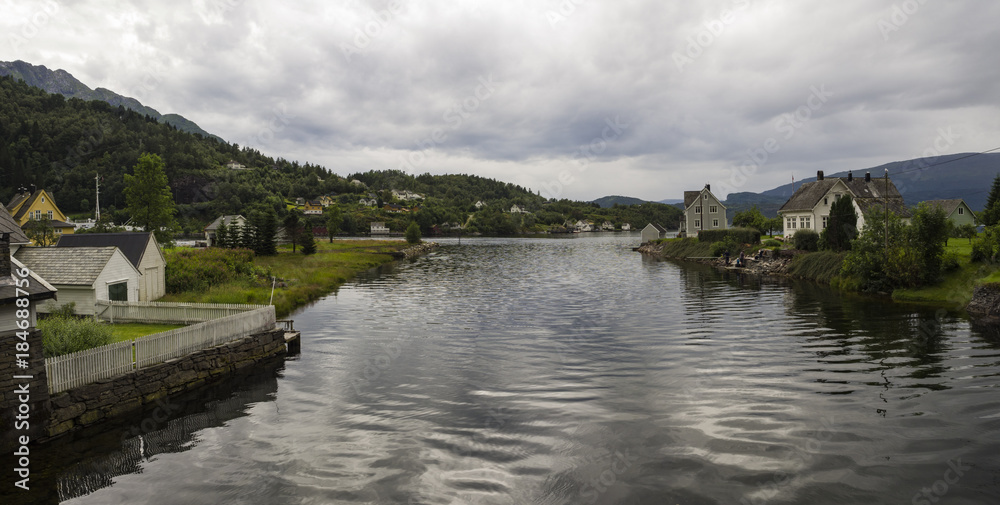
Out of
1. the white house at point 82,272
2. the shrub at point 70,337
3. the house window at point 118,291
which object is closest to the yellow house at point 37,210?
the white house at point 82,272

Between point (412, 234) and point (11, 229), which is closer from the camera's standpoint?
point (11, 229)

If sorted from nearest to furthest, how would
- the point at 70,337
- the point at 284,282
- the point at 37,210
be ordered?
the point at 70,337
the point at 284,282
the point at 37,210

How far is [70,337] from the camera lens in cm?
1767

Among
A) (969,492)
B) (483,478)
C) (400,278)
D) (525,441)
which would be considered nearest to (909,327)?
(969,492)

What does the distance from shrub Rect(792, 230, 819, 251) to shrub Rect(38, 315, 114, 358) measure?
2610 inches

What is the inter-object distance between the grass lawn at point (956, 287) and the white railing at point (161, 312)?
4447 cm

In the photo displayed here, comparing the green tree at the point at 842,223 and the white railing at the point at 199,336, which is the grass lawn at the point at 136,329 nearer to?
the white railing at the point at 199,336

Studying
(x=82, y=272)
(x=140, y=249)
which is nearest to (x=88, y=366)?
(x=82, y=272)

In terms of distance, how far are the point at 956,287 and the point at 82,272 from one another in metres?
55.7

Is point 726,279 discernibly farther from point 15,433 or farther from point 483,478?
point 15,433

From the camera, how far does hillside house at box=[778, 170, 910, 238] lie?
222 feet

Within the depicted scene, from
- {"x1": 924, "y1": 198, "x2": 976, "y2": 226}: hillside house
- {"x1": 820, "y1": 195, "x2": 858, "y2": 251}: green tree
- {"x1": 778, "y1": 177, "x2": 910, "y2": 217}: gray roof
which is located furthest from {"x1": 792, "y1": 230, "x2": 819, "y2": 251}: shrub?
{"x1": 924, "y1": 198, "x2": 976, "y2": 226}: hillside house

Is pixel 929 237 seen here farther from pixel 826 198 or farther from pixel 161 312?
pixel 161 312

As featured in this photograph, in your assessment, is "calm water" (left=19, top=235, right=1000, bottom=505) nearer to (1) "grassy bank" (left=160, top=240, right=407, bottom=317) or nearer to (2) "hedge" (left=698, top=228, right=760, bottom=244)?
(1) "grassy bank" (left=160, top=240, right=407, bottom=317)
